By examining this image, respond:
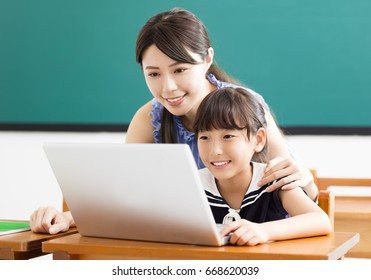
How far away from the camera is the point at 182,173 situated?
126 centimetres

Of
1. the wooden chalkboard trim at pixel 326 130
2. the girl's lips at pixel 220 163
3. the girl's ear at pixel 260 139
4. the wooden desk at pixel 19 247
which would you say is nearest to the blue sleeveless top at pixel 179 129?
the girl's ear at pixel 260 139

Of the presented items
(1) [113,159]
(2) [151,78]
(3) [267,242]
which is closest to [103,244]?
(1) [113,159]

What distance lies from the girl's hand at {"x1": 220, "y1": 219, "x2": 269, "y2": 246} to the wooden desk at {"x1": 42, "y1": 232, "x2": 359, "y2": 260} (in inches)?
0.7

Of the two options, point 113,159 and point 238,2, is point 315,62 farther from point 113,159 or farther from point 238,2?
point 113,159

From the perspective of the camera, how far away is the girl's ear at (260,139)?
1.83 m

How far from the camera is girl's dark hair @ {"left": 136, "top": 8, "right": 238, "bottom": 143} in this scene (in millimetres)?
1927

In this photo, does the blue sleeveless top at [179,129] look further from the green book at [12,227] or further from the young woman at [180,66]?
the green book at [12,227]

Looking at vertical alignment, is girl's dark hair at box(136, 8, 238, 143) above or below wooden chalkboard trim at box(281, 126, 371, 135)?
above

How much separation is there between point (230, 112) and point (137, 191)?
481 mm

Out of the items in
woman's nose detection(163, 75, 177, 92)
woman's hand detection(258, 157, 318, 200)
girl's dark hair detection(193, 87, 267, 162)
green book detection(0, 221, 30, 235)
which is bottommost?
green book detection(0, 221, 30, 235)

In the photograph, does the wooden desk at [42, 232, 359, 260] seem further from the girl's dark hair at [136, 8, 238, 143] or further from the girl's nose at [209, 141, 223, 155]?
the girl's dark hair at [136, 8, 238, 143]

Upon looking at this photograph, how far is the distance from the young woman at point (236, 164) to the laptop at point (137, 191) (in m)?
0.32

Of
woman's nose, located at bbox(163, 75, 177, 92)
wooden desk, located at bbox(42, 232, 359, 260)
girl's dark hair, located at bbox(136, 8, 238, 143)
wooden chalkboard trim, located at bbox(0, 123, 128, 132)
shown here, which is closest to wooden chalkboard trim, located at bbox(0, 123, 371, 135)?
wooden chalkboard trim, located at bbox(0, 123, 128, 132)

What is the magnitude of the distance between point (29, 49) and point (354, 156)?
195cm
